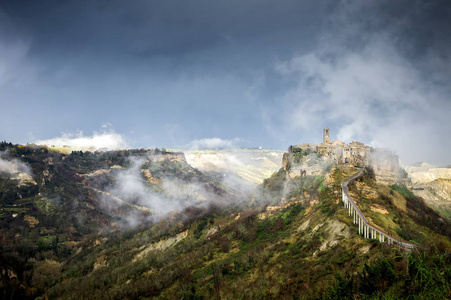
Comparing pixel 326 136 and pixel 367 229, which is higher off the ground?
pixel 326 136

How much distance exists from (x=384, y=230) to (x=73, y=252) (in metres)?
163

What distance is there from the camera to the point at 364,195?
50.6m

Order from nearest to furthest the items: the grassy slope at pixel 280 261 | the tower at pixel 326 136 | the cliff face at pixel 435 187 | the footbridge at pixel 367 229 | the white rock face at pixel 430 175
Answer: the grassy slope at pixel 280 261 → the footbridge at pixel 367 229 → the tower at pixel 326 136 → the cliff face at pixel 435 187 → the white rock face at pixel 430 175

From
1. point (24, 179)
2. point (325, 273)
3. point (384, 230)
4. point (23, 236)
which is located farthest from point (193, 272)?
point (24, 179)

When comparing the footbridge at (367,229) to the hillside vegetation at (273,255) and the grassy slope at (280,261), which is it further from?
the hillside vegetation at (273,255)

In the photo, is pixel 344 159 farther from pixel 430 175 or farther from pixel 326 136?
pixel 430 175

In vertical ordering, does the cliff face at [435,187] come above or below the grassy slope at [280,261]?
above

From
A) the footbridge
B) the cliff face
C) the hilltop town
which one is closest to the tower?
the hilltop town

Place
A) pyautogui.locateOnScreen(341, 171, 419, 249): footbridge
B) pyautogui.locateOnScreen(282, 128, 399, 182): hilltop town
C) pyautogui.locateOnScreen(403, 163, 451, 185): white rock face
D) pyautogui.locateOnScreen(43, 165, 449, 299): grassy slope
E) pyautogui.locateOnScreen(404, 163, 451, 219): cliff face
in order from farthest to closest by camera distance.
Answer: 1. pyautogui.locateOnScreen(403, 163, 451, 185): white rock face
2. pyautogui.locateOnScreen(404, 163, 451, 219): cliff face
3. pyautogui.locateOnScreen(282, 128, 399, 182): hilltop town
4. pyautogui.locateOnScreen(341, 171, 419, 249): footbridge
5. pyautogui.locateOnScreen(43, 165, 449, 299): grassy slope

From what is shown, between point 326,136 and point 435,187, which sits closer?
point 326,136

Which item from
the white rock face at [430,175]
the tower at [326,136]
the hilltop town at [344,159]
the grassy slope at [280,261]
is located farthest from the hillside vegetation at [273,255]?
the white rock face at [430,175]

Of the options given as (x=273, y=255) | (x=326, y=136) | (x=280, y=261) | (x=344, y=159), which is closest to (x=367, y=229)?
(x=280, y=261)

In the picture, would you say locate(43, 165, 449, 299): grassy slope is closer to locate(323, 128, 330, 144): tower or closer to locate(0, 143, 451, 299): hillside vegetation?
locate(0, 143, 451, 299): hillside vegetation

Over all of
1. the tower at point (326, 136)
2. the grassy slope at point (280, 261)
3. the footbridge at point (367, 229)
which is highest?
the tower at point (326, 136)
